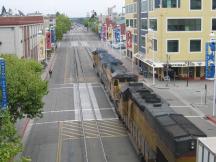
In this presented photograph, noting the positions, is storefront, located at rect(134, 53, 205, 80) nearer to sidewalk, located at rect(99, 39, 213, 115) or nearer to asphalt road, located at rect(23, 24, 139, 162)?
sidewalk, located at rect(99, 39, 213, 115)

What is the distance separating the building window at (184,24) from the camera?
6794 cm

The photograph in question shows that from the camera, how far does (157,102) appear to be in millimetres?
30906

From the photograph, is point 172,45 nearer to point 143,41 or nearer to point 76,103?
point 143,41

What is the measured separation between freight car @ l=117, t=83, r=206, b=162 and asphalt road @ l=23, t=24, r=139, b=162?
206 cm

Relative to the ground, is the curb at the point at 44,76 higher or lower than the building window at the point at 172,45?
lower

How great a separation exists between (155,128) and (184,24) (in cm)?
4473

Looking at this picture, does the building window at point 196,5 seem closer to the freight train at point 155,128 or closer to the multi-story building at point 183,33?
the multi-story building at point 183,33

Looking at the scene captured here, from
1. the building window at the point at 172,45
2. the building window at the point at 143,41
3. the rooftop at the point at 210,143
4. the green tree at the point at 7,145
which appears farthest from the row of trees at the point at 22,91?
the building window at the point at 143,41

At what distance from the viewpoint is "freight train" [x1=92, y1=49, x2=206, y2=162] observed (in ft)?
69.8

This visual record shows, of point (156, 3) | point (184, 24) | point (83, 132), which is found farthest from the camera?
point (156, 3)

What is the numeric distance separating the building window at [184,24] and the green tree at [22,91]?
36.4 metres

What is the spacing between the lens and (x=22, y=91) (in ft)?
109

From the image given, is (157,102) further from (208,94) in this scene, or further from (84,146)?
(208,94)

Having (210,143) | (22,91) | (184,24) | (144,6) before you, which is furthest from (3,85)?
(144,6)
